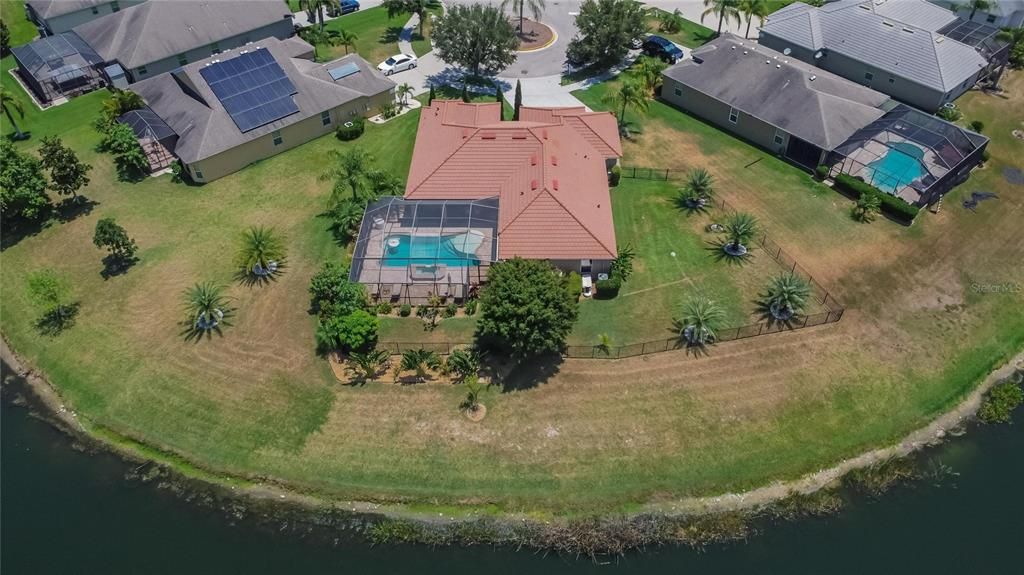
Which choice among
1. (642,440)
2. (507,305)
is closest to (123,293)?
(507,305)

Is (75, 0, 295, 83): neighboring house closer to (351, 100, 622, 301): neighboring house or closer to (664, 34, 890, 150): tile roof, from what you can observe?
(351, 100, 622, 301): neighboring house

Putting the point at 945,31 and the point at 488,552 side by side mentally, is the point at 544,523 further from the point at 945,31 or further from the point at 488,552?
the point at 945,31

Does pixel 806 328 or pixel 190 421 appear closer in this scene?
pixel 190 421

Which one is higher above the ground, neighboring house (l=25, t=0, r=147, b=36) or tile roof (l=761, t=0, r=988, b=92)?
tile roof (l=761, t=0, r=988, b=92)

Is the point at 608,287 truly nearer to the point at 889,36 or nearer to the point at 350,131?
the point at 350,131

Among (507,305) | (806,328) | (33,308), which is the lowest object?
(33,308)

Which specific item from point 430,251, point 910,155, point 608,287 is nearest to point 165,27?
point 430,251

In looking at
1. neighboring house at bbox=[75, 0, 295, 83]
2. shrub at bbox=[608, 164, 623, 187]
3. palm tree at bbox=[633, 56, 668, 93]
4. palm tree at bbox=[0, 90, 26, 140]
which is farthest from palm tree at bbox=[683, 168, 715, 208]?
palm tree at bbox=[0, 90, 26, 140]

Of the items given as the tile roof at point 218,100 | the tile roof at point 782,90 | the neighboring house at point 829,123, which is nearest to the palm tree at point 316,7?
the tile roof at point 218,100
